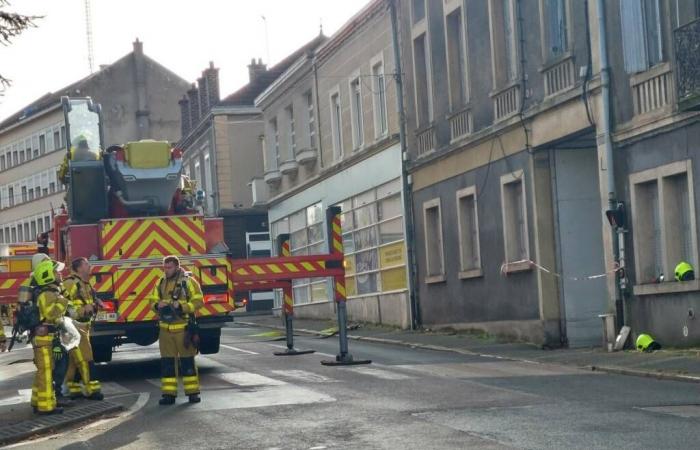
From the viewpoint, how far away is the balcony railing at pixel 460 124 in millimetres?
29609

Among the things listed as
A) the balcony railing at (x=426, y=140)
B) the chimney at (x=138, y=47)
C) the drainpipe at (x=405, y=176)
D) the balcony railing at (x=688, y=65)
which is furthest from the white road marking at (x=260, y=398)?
the chimney at (x=138, y=47)

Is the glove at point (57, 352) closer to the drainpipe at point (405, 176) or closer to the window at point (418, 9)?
the window at point (418, 9)

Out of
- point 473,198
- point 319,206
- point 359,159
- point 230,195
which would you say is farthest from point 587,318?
point 230,195

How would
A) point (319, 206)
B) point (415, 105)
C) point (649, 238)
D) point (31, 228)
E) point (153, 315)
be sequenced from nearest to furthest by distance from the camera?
1. point (153, 315)
2. point (649, 238)
3. point (415, 105)
4. point (319, 206)
5. point (31, 228)

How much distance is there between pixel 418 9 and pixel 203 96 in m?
29.8

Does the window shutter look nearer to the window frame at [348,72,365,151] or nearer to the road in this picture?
the road

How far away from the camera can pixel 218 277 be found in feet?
67.5

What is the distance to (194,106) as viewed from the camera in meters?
64.6

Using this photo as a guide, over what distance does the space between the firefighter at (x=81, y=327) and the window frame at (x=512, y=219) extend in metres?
10.9

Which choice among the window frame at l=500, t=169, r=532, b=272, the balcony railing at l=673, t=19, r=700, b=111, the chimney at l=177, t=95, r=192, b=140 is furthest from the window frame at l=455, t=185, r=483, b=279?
the chimney at l=177, t=95, r=192, b=140

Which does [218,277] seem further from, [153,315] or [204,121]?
[204,121]

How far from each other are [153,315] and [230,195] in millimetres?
37361

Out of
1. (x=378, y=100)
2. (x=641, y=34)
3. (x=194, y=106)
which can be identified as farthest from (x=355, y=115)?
(x=194, y=106)

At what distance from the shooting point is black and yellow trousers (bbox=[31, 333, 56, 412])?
15.1 metres
